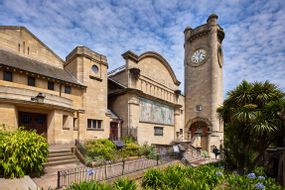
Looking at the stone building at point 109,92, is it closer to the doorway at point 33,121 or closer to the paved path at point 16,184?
the doorway at point 33,121

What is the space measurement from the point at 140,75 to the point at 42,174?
633 inches

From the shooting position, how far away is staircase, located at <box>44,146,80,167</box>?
12472 mm

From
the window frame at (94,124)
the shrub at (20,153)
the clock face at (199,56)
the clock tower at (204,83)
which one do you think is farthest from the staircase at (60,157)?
the clock face at (199,56)

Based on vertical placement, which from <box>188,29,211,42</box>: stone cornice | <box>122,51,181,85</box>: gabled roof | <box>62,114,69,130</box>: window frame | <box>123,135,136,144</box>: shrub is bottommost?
<box>123,135,136,144</box>: shrub

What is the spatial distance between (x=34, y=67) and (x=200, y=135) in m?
24.2

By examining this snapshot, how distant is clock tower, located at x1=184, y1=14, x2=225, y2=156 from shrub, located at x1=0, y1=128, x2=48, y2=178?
72.8 ft

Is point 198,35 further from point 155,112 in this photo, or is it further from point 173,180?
point 173,180

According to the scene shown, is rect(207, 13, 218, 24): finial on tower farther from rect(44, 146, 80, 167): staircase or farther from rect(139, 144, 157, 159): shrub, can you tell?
rect(44, 146, 80, 167): staircase

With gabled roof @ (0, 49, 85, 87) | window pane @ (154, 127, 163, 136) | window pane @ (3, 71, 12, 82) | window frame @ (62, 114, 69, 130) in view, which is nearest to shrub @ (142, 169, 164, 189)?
window frame @ (62, 114, 69, 130)

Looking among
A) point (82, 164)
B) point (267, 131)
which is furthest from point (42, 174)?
point (267, 131)

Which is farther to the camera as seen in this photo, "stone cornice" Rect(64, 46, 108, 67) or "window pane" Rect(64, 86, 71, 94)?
"stone cornice" Rect(64, 46, 108, 67)

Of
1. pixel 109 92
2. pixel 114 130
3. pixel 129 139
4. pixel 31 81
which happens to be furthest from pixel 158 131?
pixel 31 81

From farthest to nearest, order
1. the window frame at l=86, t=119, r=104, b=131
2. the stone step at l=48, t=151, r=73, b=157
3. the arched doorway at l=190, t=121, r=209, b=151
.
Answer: the arched doorway at l=190, t=121, r=209, b=151
the window frame at l=86, t=119, r=104, b=131
the stone step at l=48, t=151, r=73, b=157

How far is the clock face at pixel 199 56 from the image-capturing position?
3146cm
